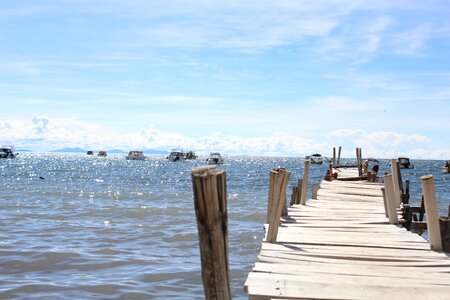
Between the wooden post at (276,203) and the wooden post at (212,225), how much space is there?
16.0 feet

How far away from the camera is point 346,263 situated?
24.5 feet

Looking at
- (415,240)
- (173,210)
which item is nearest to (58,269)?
(415,240)

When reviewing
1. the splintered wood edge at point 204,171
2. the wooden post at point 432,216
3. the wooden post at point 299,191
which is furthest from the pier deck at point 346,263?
the wooden post at point 299,191

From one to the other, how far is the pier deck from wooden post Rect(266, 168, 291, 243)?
20 cm

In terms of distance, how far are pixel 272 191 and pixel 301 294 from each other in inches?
137

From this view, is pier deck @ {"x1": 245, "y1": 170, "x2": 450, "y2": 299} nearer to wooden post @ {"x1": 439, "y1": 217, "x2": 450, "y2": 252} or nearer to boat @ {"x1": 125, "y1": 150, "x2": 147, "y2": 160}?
wooden post @ {"x1": 439, "y1": 217, "x2": 450, "y2": 252}

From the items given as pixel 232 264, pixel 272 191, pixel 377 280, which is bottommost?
pixel 232 264

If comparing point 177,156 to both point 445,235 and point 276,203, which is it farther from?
point 445,235

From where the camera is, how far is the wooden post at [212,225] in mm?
3510

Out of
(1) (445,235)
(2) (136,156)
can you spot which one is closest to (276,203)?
(1) (445,235)

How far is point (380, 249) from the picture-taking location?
849cm

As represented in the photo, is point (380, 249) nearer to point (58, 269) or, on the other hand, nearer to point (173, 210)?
point (58, 269)

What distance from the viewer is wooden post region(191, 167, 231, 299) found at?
3.51 metres

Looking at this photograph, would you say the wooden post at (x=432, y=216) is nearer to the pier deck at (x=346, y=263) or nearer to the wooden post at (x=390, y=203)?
the pier deck at (x=346, y=263)
